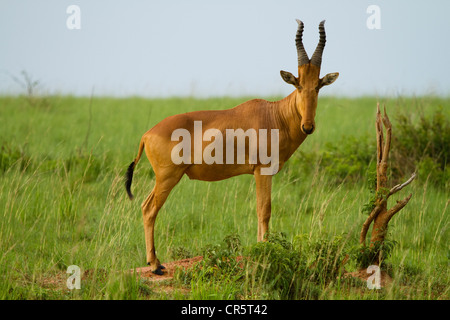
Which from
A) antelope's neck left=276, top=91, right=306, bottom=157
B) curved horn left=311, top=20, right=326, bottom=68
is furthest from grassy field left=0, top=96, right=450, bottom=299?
curved horn left=311, top=20, right=326, bottom=68

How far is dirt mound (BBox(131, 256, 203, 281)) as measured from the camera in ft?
21.6

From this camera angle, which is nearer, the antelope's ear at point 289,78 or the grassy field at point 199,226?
the grassy field at point 199,226

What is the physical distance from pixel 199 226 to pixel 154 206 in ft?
10.1

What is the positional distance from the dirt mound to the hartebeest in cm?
9

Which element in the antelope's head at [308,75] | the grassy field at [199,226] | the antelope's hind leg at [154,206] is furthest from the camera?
the antelope's hind leg at [154,206]

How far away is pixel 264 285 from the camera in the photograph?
5879 mm

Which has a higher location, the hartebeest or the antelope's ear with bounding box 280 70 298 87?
the antelope's ear with bounding box 280 70 298 87

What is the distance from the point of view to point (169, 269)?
22.5ft

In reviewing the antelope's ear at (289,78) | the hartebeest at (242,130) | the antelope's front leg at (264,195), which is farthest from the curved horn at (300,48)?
the antelope's front leg at (264,195)

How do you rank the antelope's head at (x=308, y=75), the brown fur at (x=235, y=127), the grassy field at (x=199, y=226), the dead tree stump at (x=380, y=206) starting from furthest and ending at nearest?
1. the dead tree stump at (x=380, y=206)
2. the brown fur at (x=235, y=127)
3. the antelope's head at (x=308, y=75)
4. the grassy field at (x=199, y=226)

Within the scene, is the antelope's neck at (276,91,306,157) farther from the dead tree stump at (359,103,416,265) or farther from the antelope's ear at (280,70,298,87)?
the dead tree stump at (359,103,416,265)

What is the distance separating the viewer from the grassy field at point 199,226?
6.11 m

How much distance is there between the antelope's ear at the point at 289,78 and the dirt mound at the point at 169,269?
262 centimetres

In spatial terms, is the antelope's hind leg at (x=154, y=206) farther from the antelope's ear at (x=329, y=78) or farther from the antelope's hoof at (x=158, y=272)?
the antelope's ear at (x=329, y=78)
